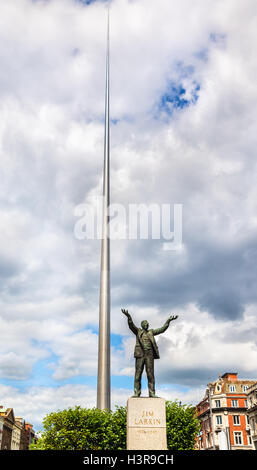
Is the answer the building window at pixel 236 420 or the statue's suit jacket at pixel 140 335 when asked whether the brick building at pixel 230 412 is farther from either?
the statue's suit jacket at pixel 140 335

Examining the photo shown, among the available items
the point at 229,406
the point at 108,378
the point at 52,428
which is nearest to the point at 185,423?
the point at 108,378

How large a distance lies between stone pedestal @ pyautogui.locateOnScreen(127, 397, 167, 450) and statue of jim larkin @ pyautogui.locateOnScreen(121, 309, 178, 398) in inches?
26.5

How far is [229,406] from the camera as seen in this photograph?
8425cm

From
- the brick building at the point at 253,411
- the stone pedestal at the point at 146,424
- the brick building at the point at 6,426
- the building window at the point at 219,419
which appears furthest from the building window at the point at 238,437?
the stone pedestal at the point at 146,424

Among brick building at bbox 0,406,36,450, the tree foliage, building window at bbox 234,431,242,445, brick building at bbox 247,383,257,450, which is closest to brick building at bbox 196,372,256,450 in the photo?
building window at bbox 234,431,242,445

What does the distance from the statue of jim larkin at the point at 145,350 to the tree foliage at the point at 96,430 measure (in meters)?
27.7

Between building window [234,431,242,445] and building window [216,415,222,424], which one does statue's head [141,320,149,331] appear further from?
building window [216,415,222,424]

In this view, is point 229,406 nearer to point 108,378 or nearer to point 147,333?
point 108,378

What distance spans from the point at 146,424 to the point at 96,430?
29232 millimetres

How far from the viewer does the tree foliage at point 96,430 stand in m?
41.5
